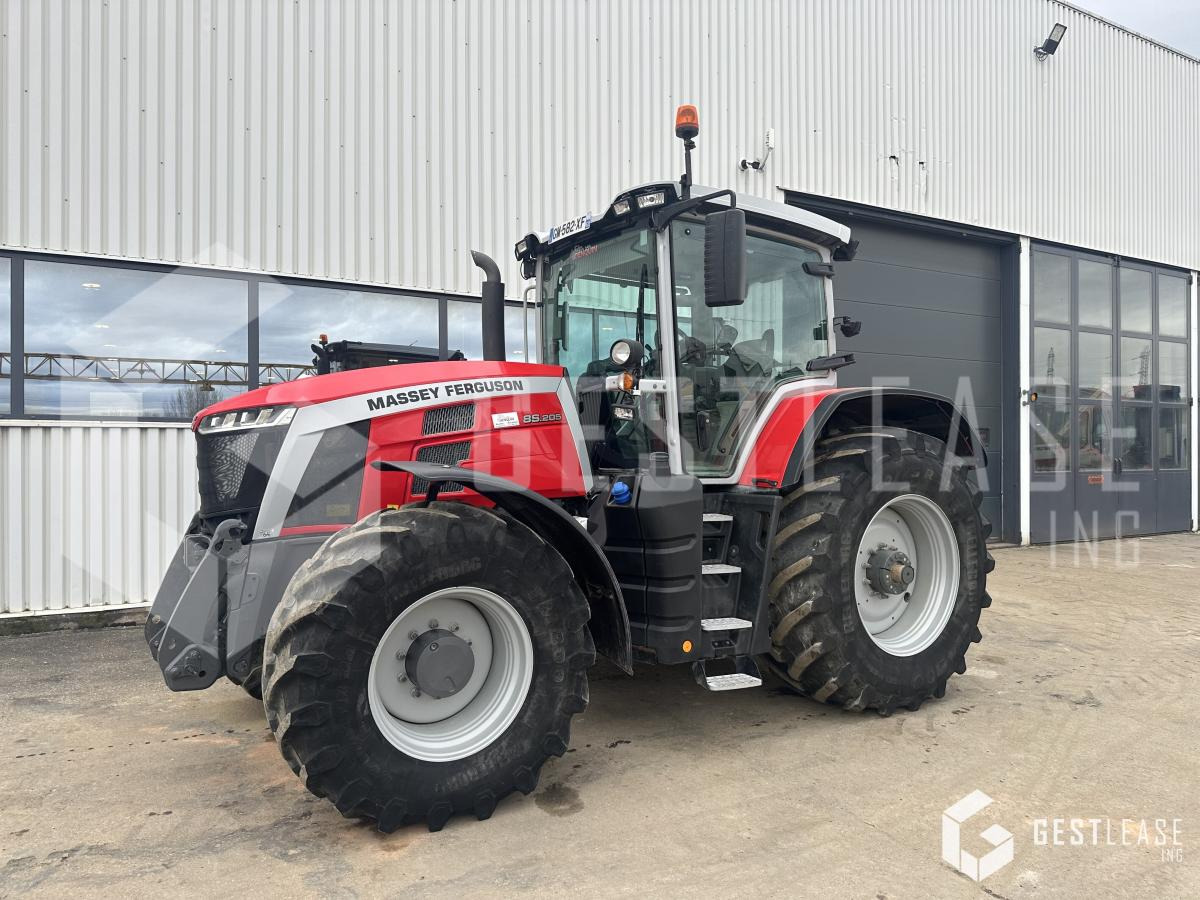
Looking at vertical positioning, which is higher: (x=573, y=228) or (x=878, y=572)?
(x=573, y=228)

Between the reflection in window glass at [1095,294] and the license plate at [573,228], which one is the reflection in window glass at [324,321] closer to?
the license plate at [573,228]

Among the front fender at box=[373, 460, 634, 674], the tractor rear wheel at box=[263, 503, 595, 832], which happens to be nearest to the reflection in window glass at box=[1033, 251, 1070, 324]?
the front fender at box=[373, 460, 634, 674]

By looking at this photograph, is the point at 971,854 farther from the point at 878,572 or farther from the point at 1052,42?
the point at 1052,42

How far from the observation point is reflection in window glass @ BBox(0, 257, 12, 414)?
19.3ft

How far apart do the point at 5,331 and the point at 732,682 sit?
583cm

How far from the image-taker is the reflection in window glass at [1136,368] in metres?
11.8

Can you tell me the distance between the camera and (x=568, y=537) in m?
3.19

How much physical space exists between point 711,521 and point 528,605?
1172mm

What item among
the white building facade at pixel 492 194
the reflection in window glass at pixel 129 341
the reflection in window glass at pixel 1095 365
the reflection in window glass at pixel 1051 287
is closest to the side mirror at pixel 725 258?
the white building facade at pixel 492 194

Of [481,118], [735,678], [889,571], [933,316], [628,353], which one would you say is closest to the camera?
[735,678]

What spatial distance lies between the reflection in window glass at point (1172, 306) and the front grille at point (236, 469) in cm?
1353

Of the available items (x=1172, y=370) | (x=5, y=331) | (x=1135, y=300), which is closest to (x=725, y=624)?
(x=5, y=331)

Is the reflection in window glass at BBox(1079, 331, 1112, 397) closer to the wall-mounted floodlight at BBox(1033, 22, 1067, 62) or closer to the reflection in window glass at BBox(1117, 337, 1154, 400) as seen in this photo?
the reflection in window glass at BBox(1117, 337, 1154, 400)

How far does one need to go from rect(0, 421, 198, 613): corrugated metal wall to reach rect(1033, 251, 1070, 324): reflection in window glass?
10.5 meters
